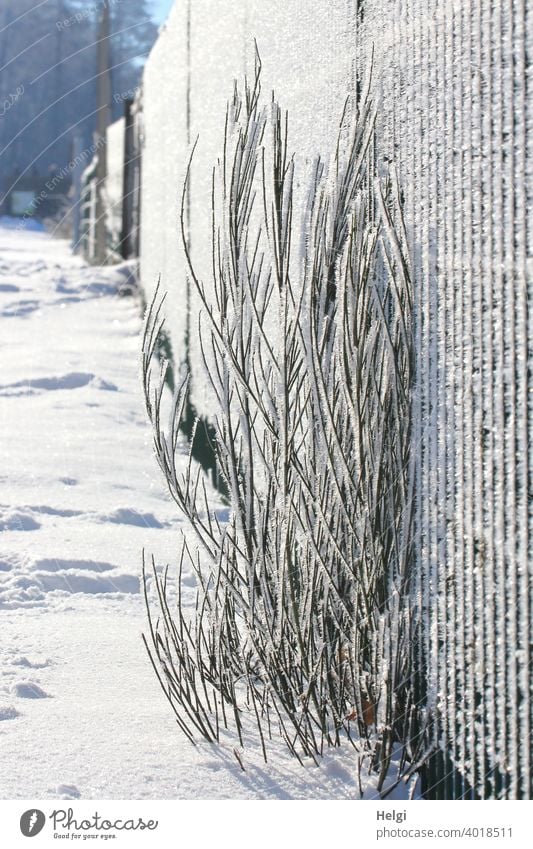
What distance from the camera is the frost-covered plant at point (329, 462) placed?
2264mm

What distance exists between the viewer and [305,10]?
10.8ft

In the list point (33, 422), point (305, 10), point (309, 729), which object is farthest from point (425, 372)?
point (33, 422)

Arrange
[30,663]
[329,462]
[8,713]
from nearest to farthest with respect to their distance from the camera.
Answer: [329,462]
[8,713]
[30,663]

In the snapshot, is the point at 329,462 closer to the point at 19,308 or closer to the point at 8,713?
the point at 8,713

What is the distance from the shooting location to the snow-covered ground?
7.41ft

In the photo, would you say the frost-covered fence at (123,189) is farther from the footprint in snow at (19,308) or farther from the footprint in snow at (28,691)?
the footprint in snow at (28,691)

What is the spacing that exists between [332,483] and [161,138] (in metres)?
5.95

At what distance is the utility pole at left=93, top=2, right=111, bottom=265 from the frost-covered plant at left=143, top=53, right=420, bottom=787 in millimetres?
8241

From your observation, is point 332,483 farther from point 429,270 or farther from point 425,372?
point 429,270

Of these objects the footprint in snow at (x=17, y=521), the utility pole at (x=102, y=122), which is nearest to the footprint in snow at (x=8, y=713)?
the footprint in snow at (x=17, y=521)

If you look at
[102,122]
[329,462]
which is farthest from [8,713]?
[102,122]

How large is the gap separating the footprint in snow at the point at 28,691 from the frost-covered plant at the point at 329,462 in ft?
1.25

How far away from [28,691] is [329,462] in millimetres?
1084

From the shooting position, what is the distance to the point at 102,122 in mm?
12219
